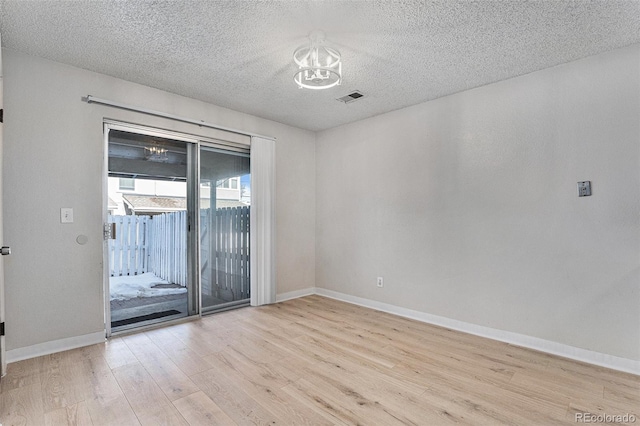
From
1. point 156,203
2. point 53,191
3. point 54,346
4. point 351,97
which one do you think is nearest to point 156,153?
point 156,203

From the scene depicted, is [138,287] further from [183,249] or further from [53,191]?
[53,191]

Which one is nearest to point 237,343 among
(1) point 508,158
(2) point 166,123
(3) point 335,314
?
(3) point 335,314

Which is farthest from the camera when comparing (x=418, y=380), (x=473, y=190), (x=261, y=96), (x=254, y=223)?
(x=254, y=223)

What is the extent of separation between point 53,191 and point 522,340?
448 centimetres

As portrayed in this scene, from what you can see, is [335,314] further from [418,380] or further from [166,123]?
[166,123]

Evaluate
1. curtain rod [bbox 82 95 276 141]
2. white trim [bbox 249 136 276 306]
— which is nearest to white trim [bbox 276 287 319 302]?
white trim [bbox 249 136 276 306]

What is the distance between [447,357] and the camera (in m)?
2.61

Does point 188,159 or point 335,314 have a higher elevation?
point 188,159

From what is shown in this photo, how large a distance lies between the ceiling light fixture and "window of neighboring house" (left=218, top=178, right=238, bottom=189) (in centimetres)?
183

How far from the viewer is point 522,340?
2873 millimetres

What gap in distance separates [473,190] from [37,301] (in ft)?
13.7

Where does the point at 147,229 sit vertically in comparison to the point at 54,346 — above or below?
above

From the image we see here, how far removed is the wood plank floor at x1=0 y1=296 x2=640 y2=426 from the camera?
71.9 inches

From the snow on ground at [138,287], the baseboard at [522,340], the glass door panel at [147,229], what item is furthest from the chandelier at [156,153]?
the baseboard at [522,340]
